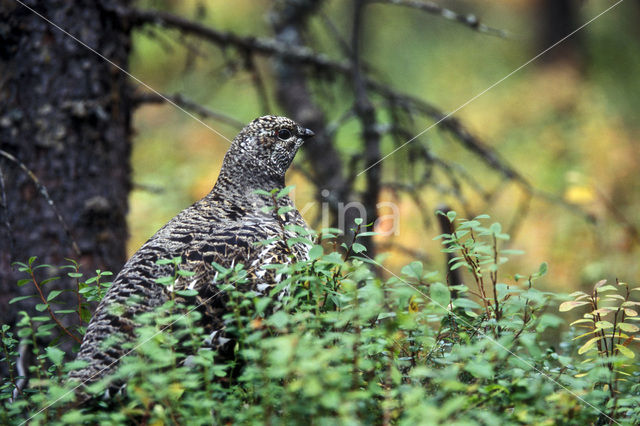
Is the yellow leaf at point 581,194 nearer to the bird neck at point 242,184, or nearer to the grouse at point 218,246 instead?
the grouse at point 218,246

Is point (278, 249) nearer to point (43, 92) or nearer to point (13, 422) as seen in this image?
point (13, 422)

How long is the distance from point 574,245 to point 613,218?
1429 millimetres

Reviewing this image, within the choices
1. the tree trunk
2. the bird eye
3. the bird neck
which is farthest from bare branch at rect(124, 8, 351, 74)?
the tree trunk

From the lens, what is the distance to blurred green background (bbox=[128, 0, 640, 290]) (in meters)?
12.8

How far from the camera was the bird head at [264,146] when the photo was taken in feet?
13.7

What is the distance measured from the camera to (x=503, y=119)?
17.7m

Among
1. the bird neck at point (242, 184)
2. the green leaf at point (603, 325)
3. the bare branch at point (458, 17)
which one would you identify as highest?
the bare branch at point (458, 17)

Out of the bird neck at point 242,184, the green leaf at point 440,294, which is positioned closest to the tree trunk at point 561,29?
the bird neck at point 242,184

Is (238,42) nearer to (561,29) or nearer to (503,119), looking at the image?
(503,119)

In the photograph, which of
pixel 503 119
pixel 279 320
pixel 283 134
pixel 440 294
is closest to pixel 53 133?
pixel 283 134

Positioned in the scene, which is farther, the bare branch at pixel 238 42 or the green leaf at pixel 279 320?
the bare branch at pixel 238 42

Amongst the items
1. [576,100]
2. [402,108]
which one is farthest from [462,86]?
[402,108]

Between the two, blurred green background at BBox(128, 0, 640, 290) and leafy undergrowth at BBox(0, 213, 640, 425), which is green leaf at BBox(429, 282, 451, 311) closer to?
leafy undergrowth at BBox(0, 213, 640, 425)

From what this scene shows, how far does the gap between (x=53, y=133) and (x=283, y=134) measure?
6.35ft
